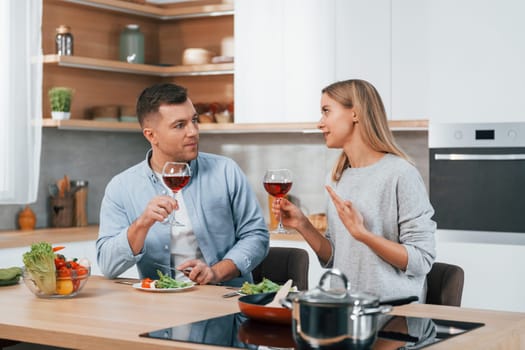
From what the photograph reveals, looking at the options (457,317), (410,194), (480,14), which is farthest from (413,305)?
(480,14)

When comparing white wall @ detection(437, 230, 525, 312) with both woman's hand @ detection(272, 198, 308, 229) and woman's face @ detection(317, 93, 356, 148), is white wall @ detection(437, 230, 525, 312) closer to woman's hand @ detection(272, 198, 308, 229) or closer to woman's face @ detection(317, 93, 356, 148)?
woman's face @ detection(317, 93, 356, 148)

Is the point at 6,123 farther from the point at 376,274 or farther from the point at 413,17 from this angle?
the point at 376,274

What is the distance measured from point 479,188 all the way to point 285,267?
165 cm

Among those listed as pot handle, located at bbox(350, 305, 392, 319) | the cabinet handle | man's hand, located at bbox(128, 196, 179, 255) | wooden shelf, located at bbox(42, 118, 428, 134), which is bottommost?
pot handle, located at bbox(350, 305, 392, 319)

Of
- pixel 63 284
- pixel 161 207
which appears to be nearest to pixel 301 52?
pixel 161 207

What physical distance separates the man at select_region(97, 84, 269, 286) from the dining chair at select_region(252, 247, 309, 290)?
0.06 m

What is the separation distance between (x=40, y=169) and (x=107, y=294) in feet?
8.97

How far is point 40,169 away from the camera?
5281 millimetres

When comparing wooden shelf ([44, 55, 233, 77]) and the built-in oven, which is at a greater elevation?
wooden shelf ([44, 55, 233, 77])

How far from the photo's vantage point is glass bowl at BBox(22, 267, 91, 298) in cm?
263

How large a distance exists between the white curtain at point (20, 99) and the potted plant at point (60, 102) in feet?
0.48

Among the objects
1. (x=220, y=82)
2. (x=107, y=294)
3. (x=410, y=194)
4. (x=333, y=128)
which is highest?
(x=220, y=82)

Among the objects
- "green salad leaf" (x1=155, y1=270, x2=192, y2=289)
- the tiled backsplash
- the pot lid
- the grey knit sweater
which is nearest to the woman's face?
the grey knit sweater

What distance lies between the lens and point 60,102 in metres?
5.00
